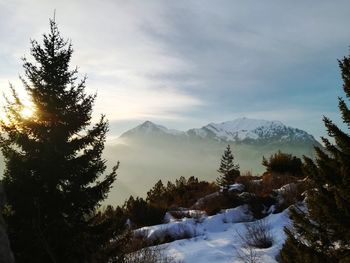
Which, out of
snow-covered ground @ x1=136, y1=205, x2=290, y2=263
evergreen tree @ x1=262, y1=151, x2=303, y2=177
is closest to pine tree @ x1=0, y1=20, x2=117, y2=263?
snow-covered ground @ x1=136, y1=205, x2=290, y2=263

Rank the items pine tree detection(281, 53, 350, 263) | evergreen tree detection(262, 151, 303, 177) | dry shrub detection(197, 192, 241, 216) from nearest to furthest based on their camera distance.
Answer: pine tree detection(281, 53, 350, 263) < dry shrub detection(197, 192, 241, 216) < evergreen tree detection(262, 151, 303, 177)

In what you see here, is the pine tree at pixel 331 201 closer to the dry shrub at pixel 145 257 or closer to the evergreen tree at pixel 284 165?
the dry shrub at pixel 145 257

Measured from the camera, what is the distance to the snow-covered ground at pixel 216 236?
13.7 meters

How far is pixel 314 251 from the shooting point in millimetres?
7941

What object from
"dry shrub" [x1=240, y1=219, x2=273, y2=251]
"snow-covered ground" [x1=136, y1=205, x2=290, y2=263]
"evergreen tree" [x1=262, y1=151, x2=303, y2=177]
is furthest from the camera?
"evergreen tree" [x1=262, y1=151, x2=303, y2=177]

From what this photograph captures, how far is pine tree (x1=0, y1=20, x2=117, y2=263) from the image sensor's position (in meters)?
10.8

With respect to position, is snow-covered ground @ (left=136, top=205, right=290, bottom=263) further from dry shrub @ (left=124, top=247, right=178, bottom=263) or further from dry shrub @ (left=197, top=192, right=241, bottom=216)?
dry shrub @ (left=124, top=247, right=178, bottom=263)

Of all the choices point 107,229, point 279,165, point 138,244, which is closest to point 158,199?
point 279,165

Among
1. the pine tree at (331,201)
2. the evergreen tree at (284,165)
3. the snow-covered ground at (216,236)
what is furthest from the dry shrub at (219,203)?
the pine tree at (331,201)

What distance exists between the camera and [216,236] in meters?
16.8

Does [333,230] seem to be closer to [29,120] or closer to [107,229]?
[107,229]

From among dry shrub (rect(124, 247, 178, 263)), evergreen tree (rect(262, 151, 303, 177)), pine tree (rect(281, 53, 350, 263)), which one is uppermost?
evergreen tree (rect(262, 151, 303, 177))

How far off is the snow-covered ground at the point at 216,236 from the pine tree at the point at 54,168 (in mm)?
3774

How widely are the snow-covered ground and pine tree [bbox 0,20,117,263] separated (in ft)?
12.4
